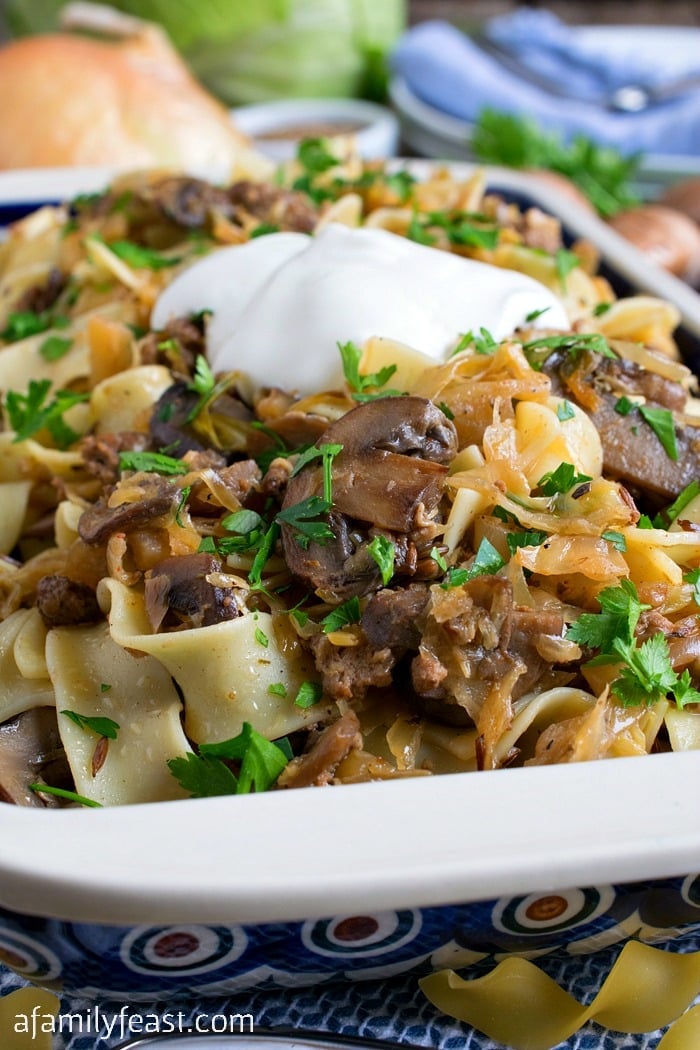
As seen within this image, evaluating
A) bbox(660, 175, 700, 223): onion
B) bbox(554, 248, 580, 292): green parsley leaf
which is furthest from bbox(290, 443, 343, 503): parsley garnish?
bbox(660, 175, 700, 223): onion

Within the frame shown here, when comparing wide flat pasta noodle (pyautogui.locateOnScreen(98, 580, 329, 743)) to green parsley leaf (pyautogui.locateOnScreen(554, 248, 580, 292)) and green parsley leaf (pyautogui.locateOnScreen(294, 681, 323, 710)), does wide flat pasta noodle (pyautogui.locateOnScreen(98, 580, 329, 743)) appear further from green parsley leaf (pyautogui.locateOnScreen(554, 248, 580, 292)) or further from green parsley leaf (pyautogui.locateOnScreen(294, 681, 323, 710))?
green parsley leaf (pyautogui.locateOnScreen(554, 248, 580, 292))

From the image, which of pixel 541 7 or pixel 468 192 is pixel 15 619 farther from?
pixel 541 7

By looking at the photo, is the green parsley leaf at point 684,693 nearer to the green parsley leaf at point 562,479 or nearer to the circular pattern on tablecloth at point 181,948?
the green parsley leaf at point 562,479

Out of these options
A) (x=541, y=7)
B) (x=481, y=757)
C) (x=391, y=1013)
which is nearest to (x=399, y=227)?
(x=481, y=757)

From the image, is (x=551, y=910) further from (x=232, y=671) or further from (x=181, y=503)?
(x=181, y=503)

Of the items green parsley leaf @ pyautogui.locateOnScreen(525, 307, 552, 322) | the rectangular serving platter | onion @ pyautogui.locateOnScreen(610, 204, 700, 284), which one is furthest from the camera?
onion @ pyautogui.locateOnScreen(610, 204, 700, 284)
